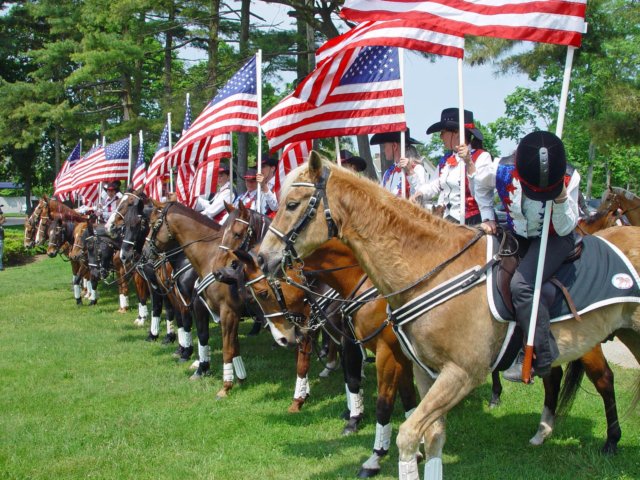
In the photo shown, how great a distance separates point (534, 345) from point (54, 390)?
7.50 m

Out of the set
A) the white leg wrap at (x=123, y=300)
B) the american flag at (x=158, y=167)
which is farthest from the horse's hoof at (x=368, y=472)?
the white leg wrap at (x=123, y=300)

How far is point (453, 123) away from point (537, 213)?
9.28 feet

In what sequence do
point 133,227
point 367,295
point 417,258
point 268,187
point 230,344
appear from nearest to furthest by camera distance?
point 417,258
point 367,295
point 230,344
point 133,227
point 268,187

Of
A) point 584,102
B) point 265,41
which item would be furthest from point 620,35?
point 265,41

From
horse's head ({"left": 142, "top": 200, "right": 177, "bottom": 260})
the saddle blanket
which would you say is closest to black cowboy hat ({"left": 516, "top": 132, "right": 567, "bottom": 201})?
the saddle blanket

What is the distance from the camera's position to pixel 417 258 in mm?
4715

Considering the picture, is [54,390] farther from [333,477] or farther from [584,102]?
[584,102]

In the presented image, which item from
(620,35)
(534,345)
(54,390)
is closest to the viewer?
(534,345)

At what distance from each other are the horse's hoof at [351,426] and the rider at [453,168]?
2527mm

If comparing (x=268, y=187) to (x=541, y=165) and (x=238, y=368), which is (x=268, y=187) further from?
(x=541, y=165)

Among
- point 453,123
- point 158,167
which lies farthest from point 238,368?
point 158,167

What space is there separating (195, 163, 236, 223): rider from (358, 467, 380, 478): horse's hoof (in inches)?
268

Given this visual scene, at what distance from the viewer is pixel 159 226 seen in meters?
10.2

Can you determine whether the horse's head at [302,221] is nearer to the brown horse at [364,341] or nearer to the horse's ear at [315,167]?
the horse's ear at [315,167]
